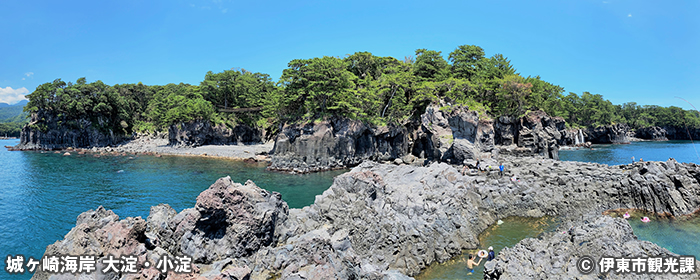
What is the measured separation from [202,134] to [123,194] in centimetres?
4229

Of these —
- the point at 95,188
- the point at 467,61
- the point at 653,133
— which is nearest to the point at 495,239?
the point at 95,188

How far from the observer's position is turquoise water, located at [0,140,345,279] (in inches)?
762

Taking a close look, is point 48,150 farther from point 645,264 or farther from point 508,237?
point 645,264

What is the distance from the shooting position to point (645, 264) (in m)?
9.70

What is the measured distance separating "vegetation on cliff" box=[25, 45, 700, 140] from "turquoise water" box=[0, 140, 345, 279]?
14635 millimetres

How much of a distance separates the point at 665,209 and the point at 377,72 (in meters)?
50.4

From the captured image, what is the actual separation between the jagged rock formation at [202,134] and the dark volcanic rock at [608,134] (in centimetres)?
10824

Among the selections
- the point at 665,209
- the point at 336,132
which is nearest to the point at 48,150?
the point at 336,132

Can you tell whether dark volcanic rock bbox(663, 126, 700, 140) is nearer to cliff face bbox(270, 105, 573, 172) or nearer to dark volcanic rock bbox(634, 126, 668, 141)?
dark volcanic rock bbox(634, 126, 668, 141)

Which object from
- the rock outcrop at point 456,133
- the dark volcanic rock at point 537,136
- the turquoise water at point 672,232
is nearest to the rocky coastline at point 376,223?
the turquoise water at point 672,232

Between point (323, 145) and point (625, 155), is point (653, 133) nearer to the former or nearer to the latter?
point (625, 155)

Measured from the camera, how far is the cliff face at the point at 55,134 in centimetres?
6775

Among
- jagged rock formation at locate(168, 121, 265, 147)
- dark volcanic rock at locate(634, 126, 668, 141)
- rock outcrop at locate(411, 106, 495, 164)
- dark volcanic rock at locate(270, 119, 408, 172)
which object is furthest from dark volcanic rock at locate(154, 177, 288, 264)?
dark volcanic rock at locate(634, 126, 668, 141)

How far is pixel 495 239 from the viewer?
17375 millimetres
